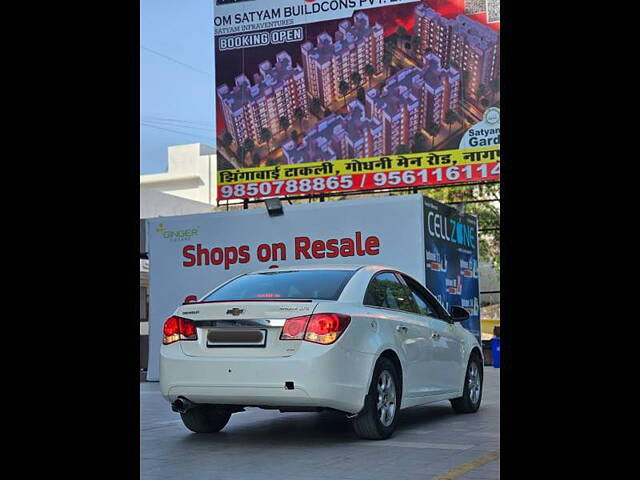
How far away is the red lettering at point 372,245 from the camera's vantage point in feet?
43.2

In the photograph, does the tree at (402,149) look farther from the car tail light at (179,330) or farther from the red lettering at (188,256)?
the car tail light at (179,330)

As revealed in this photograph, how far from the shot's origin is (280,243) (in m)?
14.1

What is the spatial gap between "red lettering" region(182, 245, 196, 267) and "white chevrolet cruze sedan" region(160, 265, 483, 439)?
21.3ft

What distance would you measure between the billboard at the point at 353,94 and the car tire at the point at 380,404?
12224mm

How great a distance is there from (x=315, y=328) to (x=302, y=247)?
6685mm

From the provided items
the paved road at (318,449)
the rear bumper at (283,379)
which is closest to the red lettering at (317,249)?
the paved road at (318,449)

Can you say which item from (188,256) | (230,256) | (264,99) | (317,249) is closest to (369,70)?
(264,99)

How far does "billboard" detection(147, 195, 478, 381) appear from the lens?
1300cm

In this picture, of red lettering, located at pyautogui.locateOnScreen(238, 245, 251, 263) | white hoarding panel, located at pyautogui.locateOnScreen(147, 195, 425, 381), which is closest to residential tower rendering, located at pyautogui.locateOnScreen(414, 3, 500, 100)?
white hoarding panel, located at pyautogui.locateOnScreen(147, 195, 425, 381)

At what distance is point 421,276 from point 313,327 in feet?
18.3

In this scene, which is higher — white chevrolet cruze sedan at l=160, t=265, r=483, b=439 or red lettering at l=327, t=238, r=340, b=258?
red lettering at l=327, t=238, r=340, b=258

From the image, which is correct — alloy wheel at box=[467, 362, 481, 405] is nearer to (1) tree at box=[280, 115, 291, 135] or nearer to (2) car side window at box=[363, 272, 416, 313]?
(2) car side window at box=[363, 272, 416, 313]

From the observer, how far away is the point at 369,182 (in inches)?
807

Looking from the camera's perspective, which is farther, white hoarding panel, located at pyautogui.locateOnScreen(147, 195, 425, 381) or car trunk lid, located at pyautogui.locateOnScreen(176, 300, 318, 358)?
white hoarding panel, located at pyautogui.locateOnScreen(147, 195, 425, 381)
